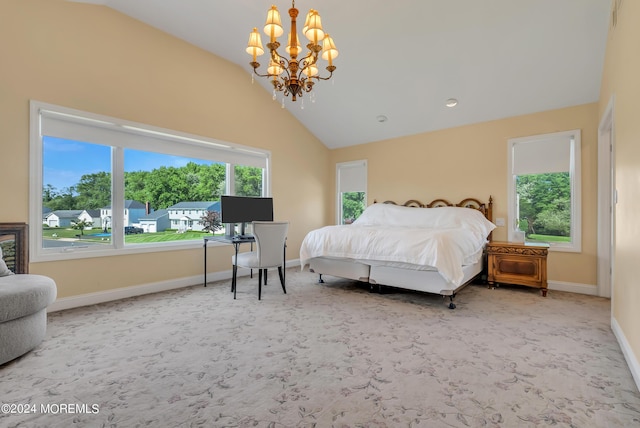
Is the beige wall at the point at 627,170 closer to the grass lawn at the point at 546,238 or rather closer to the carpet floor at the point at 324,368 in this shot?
the carpet floor at the point at 324,368

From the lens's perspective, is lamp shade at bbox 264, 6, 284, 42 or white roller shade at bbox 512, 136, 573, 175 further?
white roller shade at bbox 512, 136, 573, 175

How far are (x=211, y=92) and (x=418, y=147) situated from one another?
3.62 metres

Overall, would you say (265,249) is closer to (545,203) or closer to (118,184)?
(118,184)

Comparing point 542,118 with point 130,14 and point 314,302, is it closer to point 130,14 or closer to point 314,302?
point 314,302

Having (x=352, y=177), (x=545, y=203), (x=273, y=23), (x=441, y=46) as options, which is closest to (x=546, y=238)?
(x=545, y=203)

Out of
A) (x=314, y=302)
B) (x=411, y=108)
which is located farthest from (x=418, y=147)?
(x=314, y=302)

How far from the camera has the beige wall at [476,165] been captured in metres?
4.01

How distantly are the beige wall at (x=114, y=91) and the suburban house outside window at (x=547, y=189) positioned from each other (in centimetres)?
385

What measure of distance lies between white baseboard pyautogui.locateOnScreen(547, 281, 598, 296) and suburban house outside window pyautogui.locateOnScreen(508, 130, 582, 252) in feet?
1.54

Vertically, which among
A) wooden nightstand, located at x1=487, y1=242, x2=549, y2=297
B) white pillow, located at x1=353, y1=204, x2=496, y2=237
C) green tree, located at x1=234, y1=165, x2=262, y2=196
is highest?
green tree, located at x1=234, y1=165, x2=262, y2=196

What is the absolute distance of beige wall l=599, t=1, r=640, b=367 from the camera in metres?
1.98

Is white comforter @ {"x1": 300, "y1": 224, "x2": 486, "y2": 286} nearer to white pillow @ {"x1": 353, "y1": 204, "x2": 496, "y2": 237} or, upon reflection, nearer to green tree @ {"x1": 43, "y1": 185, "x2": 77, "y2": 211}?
white pillow @ {"x1": 353, "y1": 204, "x2": 496, "y2": 237}

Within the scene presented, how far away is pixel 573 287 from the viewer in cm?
408

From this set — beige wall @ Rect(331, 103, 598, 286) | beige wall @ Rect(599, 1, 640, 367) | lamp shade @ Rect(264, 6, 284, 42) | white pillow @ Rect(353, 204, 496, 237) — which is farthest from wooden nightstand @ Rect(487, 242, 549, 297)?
lamp shade @ Rect(264, 6, 284, 42)
